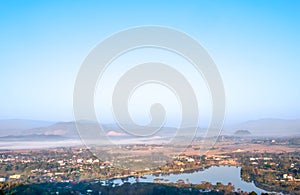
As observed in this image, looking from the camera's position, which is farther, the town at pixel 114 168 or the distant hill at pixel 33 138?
the distant hill at pixel 33 138

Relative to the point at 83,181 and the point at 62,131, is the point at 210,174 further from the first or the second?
the point at 62,131

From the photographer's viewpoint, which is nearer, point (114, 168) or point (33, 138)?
point (114, 168)

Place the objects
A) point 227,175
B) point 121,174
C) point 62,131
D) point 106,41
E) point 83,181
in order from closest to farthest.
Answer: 1. point 106,41
2. point 83,181
3. point 121,174
4. point 227,175
5. point 62,131

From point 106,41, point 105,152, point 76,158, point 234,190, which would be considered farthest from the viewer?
point 76,158

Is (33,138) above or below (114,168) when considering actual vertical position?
above

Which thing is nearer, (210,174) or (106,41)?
(106,41)

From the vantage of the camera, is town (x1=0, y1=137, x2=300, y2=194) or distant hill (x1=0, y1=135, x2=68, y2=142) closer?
town (x1=0, y1=137, x2=300, y2=194)

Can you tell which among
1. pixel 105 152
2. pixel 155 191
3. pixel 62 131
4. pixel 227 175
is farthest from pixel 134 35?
pixel 62 131

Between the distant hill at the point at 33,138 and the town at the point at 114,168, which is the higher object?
the distant hill at the point at 33,138

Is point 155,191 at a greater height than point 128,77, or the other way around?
point 128,77

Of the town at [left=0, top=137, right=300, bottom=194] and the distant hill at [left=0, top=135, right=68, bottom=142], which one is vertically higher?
the distant hill at [left=0, top=135, right=68, bottom=142]

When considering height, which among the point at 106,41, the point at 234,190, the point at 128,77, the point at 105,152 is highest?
the point at 106,41
